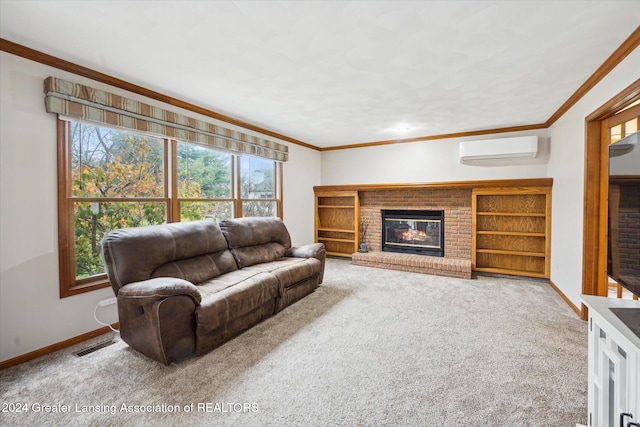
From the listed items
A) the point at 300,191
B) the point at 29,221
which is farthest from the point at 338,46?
the point at 300,191

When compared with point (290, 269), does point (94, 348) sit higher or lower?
lower

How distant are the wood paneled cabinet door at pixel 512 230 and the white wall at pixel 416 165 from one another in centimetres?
32

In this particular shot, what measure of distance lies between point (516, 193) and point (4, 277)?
5.94 m

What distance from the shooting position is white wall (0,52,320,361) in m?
2.17

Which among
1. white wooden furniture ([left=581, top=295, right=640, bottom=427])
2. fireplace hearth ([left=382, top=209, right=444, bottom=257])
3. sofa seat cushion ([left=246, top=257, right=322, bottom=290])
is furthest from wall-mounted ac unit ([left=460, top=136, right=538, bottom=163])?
white wooden furniture ([left=581, top=295, right=640, bottom=427])

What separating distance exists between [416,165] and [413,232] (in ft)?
4.16

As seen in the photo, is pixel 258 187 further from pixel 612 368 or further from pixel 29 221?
pixel 612 368

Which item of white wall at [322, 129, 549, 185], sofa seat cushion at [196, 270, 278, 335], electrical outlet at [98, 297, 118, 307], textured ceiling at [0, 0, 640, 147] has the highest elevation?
textured ceiling at [0, 0, 640, 147]

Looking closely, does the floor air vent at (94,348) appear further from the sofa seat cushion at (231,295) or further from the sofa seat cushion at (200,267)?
the sofa seat cushion at (231,295)

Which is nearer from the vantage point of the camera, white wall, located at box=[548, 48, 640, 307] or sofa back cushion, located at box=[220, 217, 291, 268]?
white wall, located at box=[548, 48, 640, 307]

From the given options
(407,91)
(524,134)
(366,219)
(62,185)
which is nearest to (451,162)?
(524,134)

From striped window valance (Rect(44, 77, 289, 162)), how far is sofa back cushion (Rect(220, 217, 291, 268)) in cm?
111

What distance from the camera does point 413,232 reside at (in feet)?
18.0

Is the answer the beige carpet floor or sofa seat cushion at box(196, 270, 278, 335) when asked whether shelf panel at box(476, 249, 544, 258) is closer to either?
the beige carpet floor
